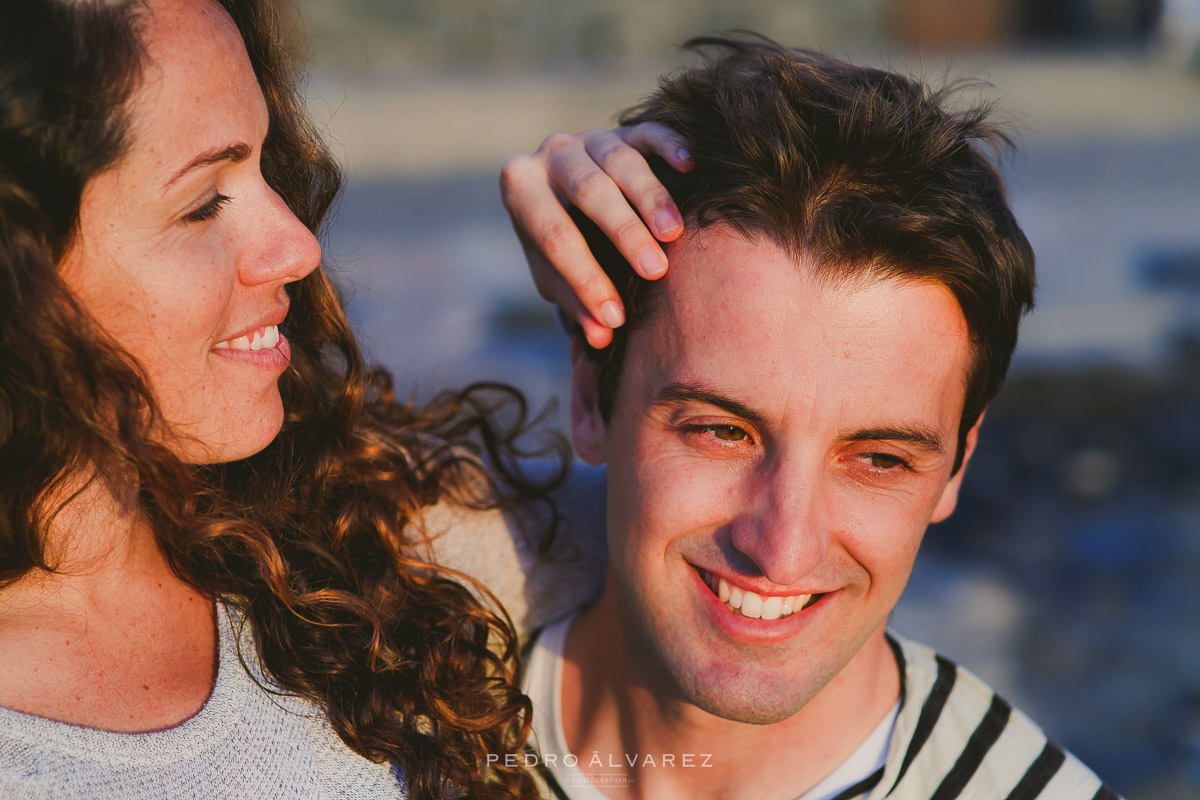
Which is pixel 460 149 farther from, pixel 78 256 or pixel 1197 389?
pixel 78 256

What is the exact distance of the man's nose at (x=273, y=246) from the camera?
1.77 meters

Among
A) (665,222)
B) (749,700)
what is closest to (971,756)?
(749,700)

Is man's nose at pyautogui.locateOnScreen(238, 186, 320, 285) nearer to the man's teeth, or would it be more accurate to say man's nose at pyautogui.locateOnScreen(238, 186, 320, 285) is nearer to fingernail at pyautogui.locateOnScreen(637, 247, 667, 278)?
fingernail at pyautogui.locateOnScreen(637, 247, 667, 278)

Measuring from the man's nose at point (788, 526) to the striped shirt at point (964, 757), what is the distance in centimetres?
42

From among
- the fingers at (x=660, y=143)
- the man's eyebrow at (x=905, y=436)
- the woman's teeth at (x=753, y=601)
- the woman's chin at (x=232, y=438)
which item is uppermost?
the fingers at (x=660, y=143)

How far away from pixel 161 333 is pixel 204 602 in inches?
22.7

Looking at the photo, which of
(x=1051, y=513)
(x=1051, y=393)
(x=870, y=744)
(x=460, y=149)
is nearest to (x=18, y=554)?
(x=870, y=744)

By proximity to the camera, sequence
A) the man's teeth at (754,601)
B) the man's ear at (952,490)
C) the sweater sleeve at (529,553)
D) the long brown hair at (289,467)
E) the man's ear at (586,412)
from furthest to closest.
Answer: the sweater sleeve at (529,553) → the man's ear at (586,412) → the man's ear at (952,490) → the man's teeth at (754,601) → the long brown hair at (289,467)

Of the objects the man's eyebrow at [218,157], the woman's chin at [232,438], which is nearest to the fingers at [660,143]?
the man's eyebrow at [218,157]

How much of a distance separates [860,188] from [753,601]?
0.75 metres

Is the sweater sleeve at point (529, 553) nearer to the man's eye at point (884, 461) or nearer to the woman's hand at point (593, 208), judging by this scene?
the woman's hand at point (593, 208)

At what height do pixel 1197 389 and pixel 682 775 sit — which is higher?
pixel 682 775

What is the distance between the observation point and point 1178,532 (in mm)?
5191

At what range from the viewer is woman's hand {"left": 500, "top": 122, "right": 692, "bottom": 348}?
1871 mm
